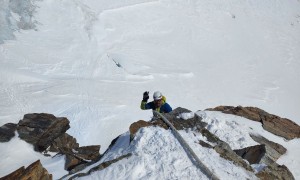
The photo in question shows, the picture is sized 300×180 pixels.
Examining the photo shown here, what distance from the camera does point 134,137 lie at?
5.94 metres

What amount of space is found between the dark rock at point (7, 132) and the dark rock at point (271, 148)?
6427mm

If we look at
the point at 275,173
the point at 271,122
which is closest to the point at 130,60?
the point at 271,122

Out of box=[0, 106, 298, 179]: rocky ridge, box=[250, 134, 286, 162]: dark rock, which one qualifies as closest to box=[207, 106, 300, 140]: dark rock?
box=[0, 106, 298, 179]: rocky ridge

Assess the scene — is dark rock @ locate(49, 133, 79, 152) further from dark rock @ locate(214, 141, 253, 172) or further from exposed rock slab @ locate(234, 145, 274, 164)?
exposed rock slab @ locate(234, 145, 274, 164)

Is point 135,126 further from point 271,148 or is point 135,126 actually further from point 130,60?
Answer: point 130,60

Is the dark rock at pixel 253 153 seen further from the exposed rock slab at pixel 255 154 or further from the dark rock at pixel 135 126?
the dark rock at pixel 135 126

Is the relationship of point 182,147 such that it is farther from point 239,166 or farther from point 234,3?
point 234,3

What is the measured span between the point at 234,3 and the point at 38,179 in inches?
914

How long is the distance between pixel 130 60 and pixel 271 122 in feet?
35.7

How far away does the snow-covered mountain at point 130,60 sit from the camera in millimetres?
13219

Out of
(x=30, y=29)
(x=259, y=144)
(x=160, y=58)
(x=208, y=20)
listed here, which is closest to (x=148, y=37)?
(x=160, y=58)

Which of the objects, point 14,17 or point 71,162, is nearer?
point 71,162

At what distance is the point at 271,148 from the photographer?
22.4 ft

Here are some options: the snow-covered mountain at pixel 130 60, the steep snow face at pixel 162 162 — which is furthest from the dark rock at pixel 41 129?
the steep snow face at pixel 162 162
